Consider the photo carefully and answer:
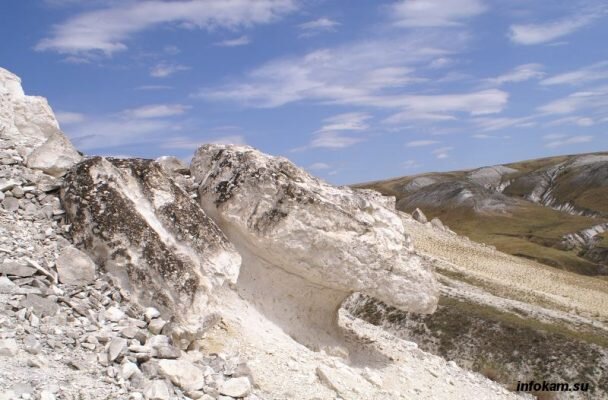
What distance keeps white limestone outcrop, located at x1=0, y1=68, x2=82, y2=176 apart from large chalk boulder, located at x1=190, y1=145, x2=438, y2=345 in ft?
12.7

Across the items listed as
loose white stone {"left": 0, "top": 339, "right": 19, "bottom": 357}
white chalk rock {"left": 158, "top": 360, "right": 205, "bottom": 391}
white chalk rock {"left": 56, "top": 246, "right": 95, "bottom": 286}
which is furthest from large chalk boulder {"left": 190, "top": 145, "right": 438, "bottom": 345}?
loose white stone {"left": 0, "top": 339, "right": 19, "bottom": 357}

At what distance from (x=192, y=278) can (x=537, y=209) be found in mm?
129983

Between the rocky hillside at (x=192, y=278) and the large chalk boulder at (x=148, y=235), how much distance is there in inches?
1.3

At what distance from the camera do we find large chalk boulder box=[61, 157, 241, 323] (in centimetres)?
1280

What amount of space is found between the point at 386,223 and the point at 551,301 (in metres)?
26.9

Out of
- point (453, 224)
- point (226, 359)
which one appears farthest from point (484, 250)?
point (453, 224)

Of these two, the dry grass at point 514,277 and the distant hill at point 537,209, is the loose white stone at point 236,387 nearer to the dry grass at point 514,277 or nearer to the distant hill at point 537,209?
the dry grass at point 514,277

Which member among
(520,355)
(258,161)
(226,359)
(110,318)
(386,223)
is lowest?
(520,355)

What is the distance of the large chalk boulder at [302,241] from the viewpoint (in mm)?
15742

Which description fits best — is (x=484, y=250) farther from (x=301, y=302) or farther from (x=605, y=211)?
(x=605, y=211)

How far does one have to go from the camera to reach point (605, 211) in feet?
445

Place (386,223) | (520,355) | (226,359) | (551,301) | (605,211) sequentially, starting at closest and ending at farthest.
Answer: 1. (226,359)
2. (386,223)
3. (520,355)
4. (551,301)
5. (605,211)

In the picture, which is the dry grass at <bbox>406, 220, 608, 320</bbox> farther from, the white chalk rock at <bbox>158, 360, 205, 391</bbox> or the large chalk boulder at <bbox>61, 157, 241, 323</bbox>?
the white chalk rock at <bbox>158, 360, 205, 391</bbox>

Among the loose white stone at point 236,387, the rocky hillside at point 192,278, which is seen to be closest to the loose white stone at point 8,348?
the rocky hillside at point 192,278
